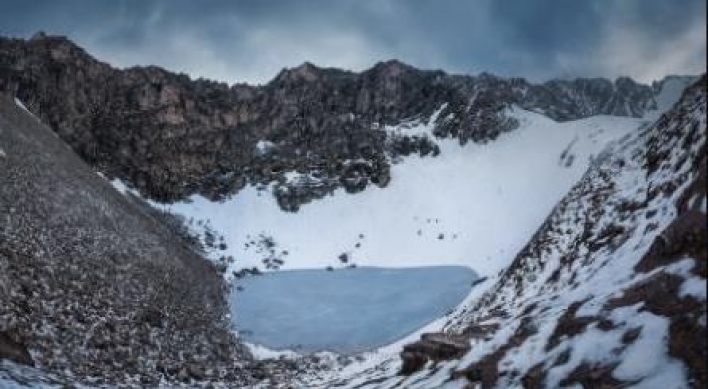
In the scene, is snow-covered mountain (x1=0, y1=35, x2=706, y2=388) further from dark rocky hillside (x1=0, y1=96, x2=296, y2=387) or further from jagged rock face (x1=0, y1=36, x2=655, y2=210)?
jagged rock face (x1=0, y1=36, x2=655, y2=210)

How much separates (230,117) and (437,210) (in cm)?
3397

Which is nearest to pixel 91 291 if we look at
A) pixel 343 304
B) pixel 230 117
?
pixel 343 304

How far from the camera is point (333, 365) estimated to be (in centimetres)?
3769

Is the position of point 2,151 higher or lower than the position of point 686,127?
higher

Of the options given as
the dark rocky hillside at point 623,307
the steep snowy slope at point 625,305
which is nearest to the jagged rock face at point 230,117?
the dark rocky hillside at point 623,307

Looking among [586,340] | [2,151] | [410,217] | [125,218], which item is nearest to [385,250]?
[410,217]

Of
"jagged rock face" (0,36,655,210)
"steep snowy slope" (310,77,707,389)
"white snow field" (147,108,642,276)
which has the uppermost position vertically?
"jagged rock face" (0,36,655,210)

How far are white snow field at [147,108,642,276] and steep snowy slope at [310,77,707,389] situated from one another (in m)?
32.7

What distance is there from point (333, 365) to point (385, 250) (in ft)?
101

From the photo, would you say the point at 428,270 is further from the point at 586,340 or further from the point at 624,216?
the point at 586,340

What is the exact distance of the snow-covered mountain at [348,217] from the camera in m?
14.5

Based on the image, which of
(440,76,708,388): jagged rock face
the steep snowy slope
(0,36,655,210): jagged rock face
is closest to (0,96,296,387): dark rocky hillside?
the steep snowy slope

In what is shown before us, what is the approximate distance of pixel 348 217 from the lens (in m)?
75.2

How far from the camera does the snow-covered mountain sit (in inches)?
571
